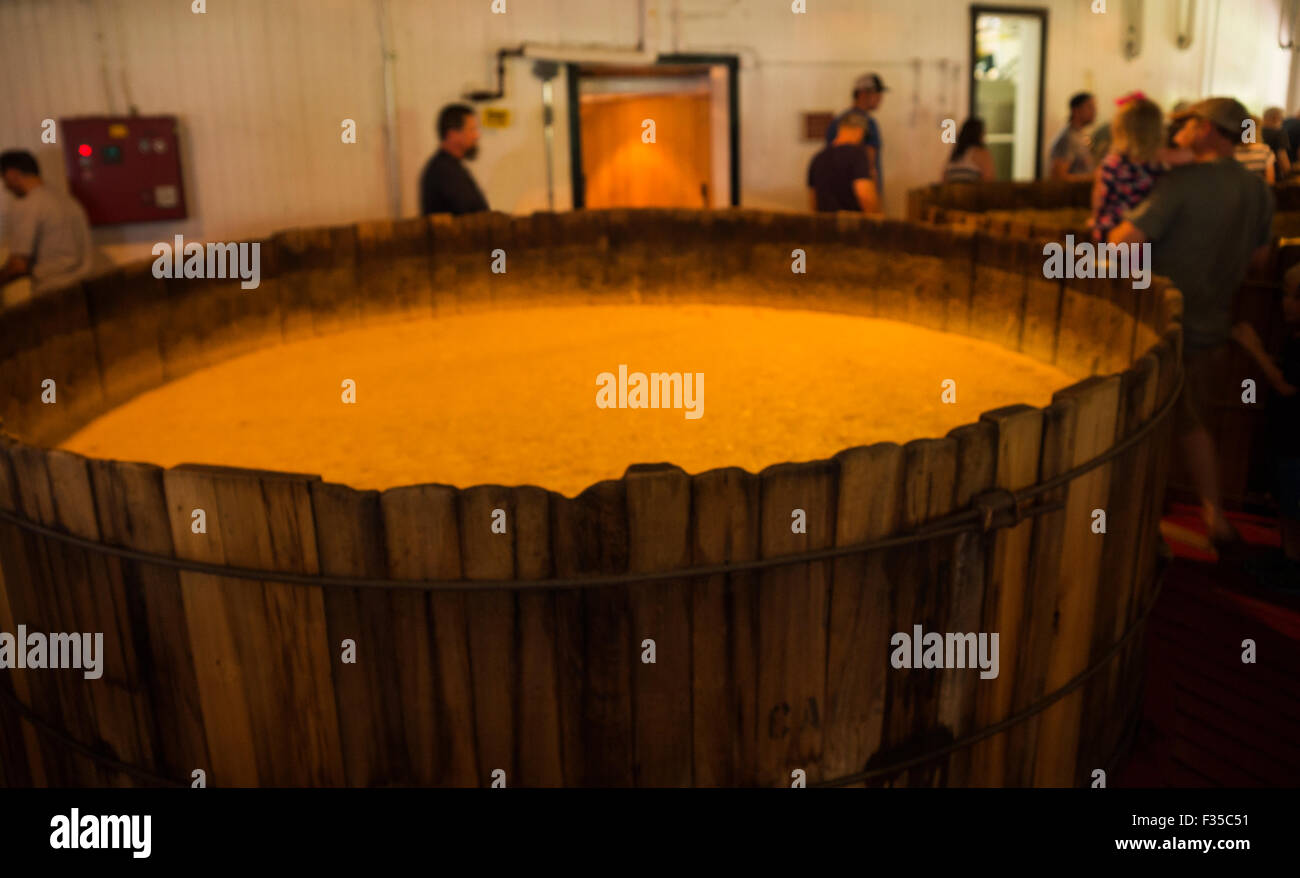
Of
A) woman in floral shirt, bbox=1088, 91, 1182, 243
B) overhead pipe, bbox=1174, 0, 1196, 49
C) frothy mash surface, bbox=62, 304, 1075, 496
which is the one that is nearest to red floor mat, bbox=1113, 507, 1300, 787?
frothy mash surface, bbox=62, 304, 1075, 496

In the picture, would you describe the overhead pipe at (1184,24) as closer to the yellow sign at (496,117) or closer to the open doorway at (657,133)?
the open doorway at (657,133)

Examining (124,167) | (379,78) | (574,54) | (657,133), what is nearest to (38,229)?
(124,167)

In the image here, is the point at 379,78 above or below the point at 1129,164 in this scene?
above

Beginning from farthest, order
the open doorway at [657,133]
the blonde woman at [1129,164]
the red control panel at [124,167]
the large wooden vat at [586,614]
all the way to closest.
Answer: the open doorway at [657,133]
the red control panel at [124,167]
the blonde woman at [1129,164]
the large wooden vat at [586,614]

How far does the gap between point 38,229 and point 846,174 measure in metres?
4.14

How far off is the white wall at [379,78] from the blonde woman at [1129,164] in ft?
14.8

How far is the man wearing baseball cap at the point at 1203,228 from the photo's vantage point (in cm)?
349

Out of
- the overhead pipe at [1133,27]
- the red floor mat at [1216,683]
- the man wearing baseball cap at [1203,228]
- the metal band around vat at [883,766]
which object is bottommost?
the red floor mat at [1216,683]

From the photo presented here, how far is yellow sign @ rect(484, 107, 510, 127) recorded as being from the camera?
7398 mm

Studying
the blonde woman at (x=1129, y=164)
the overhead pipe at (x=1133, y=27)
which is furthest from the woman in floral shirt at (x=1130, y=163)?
the overhead pipe at (x=1133, y=27)

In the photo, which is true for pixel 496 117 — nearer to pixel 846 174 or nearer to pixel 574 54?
pixel 574 54

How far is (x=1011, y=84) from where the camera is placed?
1049 cm

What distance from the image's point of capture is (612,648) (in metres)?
1.87

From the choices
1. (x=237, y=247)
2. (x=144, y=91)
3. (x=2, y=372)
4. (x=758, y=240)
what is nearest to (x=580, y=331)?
(x=758, y=240)
